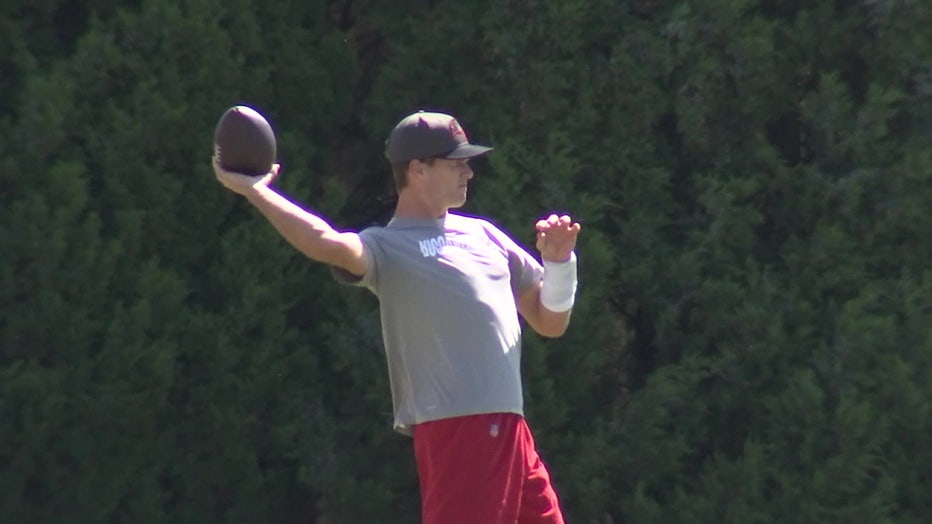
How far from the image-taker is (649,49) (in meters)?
6.26

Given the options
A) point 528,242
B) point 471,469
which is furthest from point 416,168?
point 528,242

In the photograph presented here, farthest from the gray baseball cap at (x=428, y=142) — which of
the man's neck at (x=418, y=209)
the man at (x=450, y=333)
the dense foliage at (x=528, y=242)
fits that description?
the dense foliage at (x=528, y=242)

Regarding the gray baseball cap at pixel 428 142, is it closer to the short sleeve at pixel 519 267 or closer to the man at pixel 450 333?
the man at pixel 450 333

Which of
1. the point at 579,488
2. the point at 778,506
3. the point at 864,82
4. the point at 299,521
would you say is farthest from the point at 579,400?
the point at 864,82

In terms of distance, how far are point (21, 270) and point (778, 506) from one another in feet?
10.1

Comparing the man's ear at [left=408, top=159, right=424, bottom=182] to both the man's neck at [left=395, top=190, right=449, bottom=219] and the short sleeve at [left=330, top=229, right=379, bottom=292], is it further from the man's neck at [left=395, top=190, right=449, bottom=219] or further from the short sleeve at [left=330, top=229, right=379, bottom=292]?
the short sleeve at [left=330, top=229, right=379, bottom=292]

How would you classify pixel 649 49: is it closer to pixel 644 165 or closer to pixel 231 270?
pixel 644 165

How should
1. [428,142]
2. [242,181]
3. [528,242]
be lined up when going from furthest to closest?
[528,242], [428,142], [242,181]

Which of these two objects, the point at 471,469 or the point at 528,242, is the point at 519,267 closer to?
the point at 471,469


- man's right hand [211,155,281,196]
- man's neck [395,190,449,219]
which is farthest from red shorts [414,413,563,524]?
man's right hand [211,155,281,196]

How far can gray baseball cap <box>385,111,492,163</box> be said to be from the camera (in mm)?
4309

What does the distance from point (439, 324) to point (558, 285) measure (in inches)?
17.8

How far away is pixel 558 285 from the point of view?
4480mm

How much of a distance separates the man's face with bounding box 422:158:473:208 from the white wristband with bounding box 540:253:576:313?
0.35 metres
